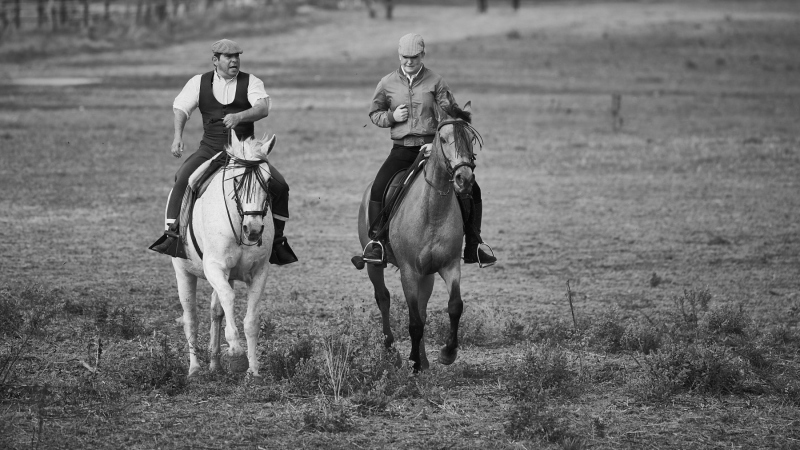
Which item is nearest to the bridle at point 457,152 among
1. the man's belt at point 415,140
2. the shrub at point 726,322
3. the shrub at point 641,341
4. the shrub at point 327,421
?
the man's belt at point 415,140

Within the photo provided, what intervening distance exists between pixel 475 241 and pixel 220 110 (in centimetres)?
235

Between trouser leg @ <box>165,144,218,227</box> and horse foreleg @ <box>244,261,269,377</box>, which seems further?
trouser leg @ <box>165,144,218,227</box>

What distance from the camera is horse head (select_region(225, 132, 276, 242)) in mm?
7895

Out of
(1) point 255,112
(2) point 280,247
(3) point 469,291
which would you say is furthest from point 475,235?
(3) point 469,291

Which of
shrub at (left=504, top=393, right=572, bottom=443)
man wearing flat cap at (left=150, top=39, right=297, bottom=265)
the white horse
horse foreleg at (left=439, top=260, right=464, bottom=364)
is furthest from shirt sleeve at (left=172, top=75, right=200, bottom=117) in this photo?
shrub at (left=504, top=393, right=572, bottom=443)

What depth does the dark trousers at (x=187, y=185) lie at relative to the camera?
27.9 feet

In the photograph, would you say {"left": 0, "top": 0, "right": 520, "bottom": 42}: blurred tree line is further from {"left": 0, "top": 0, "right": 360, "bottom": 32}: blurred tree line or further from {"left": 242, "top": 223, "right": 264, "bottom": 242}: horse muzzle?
{"left": 242, "top": 223, "right": 264, "bottom": 242}: horse muzzle

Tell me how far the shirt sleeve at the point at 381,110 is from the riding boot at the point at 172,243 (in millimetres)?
1826

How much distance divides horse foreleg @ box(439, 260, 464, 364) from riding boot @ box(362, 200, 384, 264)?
0.64 meters

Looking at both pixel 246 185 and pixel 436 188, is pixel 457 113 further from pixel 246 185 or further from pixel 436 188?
pixel 246 185

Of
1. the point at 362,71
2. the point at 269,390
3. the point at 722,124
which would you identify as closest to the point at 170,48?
the point at 362,71

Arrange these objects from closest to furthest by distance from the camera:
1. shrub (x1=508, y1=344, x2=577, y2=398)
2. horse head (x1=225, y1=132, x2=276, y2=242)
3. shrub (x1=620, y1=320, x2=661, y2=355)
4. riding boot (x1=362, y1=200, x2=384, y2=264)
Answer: horse head (x1=225, y1=132, x2=276, y2=242)
shrub (x1=508, y1=344, x2=577, y2=398)
riding boot (x1=362, y1=200, x2=384, y2=264)
shrub (x1=620, y1=320, x2=661, y2=355)

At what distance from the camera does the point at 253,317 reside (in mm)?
8305

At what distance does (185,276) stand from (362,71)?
108 ft
